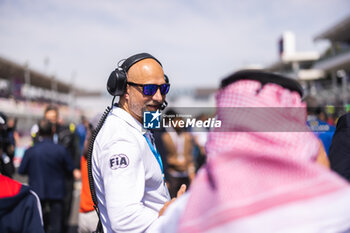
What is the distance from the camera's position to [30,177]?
4176mm

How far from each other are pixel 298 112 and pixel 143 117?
956mm

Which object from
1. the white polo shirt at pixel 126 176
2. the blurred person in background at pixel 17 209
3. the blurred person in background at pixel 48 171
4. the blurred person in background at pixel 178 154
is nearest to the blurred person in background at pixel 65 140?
the blurred person in background at pixel 48 171

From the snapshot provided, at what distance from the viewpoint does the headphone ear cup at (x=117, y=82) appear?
1.79m

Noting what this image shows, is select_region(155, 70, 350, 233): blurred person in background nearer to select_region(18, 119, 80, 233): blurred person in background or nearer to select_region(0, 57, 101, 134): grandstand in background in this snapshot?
select_region(18, 119, 80, 233): blurred person in background

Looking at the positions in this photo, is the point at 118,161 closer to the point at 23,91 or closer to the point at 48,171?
the point at 48,171

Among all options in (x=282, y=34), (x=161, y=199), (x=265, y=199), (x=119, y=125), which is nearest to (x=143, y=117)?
(x=119, y=125)

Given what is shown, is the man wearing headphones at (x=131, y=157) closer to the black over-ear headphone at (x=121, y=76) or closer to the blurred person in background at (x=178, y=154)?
the black over-ear headphone at (x=121, y=76)

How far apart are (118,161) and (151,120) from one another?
406 millimetres

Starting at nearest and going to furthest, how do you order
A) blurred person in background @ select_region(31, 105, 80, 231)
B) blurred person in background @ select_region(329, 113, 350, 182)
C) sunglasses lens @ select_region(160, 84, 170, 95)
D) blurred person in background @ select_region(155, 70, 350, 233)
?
blurred person in background @ select_region(155, 70, 350, 233)
blurred person in background @ select_region(329, 113, 350, 182)
sunglasses lens @ select_region(160, 84, 170, 95)
blurred person in background @ select_region(31, 105, 80, 231)

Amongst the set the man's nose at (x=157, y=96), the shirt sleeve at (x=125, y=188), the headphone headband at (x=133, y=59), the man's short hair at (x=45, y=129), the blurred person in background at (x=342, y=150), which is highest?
the headphone headband at (x=133, y=59)

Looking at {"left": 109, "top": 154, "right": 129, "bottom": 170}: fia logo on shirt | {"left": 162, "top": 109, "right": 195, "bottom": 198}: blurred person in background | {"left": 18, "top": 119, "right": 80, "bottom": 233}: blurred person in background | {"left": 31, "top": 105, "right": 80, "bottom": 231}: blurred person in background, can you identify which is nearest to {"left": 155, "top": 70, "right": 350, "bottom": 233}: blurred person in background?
{"left": 109, "top": 154, "right": 129, "bottom": 170}: fia logo on shirt

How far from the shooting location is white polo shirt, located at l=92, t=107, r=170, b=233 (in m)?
1.36

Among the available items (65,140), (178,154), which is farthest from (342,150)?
(65,140)

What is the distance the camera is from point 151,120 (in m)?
1.76
